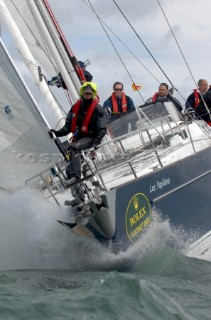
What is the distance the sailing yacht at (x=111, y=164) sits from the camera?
22.9ft

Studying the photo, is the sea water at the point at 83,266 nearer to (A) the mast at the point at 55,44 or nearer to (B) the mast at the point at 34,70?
(A) the mast at the point at 55,44

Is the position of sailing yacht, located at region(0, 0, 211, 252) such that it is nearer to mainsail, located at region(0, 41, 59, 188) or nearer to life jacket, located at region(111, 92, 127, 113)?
mainsail, located at region(0, 41, 59, 188)

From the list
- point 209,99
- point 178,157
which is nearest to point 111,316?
point 178,157

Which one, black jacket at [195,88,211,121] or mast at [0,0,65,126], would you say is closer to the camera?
mast at [0,0,65,126]

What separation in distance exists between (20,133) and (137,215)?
4.91ft

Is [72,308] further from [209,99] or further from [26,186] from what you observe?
[209,99]

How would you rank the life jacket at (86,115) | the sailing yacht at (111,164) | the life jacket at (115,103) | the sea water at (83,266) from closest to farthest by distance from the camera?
the sea water at (83,266)
the sailing yacht at (111,164)
the life jacket at (86,115)
the life jacket at (115,103)

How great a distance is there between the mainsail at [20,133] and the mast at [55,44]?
4.09 feet

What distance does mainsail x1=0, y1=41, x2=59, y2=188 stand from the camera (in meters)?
7.57

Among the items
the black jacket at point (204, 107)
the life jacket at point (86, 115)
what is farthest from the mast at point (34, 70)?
the black jacket at point (204, 107)

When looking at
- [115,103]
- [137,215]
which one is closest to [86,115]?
[137,215]

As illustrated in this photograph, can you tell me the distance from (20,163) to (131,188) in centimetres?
121

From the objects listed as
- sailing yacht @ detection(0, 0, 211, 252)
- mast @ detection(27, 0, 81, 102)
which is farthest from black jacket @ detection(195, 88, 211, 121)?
mast @ detection(27, 0, 81, 102)

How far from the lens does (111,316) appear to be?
4.81 metres
